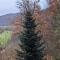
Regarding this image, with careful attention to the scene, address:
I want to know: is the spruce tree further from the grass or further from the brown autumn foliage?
the grass

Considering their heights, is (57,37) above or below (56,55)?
above

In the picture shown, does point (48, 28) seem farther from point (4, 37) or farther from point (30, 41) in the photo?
point (4, 37)

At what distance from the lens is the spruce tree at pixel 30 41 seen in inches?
305

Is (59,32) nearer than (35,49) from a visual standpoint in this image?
No

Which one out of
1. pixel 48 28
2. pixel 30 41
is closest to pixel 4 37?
pixel 48 28

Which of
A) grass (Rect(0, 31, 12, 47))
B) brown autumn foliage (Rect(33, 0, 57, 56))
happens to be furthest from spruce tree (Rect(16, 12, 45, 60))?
grass (Rect(0, 31, 12, 47))

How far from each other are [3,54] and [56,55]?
14.6 ft

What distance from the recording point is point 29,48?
7.77 m

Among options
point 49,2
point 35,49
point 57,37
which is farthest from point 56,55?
point 49,2

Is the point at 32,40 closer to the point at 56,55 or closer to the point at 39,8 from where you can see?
the point at 56,55

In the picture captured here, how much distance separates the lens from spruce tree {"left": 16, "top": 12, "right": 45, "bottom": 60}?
7.74 meters

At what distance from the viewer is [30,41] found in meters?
7.79

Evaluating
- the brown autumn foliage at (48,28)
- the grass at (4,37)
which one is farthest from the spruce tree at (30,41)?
the grass at (4,37)

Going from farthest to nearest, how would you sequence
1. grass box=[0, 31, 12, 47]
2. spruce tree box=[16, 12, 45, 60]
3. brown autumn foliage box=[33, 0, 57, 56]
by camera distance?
grass box=[0, 31, 12, 47] → brown autumn foliage box=[33, 0, 57, 56] → spruce tree box=[16, 12, 45, 60]
